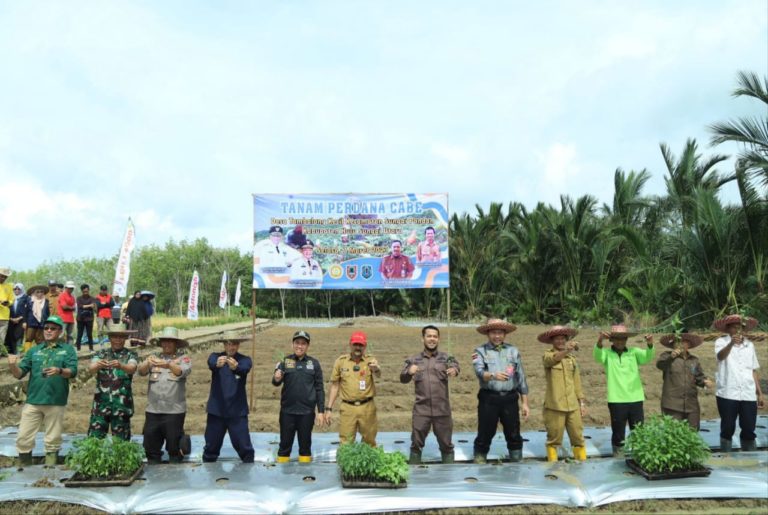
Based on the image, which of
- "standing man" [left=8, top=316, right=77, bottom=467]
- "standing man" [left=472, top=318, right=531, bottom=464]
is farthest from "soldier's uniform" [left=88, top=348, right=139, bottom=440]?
"standing man" [left=472, top=318, right=531, bottom=464]

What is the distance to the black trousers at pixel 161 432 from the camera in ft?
18.2

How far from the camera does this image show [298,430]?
5.66 m

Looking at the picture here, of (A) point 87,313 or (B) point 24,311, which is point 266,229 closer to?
(B) point 24,311

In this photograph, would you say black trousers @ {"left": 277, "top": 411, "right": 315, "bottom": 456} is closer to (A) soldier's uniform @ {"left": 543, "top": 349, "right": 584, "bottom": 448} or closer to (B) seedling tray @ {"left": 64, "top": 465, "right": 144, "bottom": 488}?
(B) seedling tray @ {"left": 64, "top": 465, "right": 144, "bottom": 488}

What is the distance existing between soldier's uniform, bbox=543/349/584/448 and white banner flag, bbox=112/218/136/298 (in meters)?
12.5

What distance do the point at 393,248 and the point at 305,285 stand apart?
127 centimetres

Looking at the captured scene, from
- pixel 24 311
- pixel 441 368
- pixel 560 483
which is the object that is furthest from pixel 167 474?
pixel 24 311

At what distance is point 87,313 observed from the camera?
13.0 meters

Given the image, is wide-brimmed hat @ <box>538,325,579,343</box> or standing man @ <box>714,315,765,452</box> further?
standing man @ <box>714,315,765,452</box>

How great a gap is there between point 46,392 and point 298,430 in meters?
2.38

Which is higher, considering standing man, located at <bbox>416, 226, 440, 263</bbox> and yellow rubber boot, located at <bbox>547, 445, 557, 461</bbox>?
standing man, located at <bbox>416, 226, 440, 263</bbox>

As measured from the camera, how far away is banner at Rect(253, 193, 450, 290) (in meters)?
7.80

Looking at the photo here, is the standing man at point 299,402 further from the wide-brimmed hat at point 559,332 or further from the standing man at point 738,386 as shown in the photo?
the standing man at point 738,386

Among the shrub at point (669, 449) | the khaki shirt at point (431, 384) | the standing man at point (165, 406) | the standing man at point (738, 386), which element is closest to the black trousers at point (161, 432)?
the standing man at point (165, 406)
